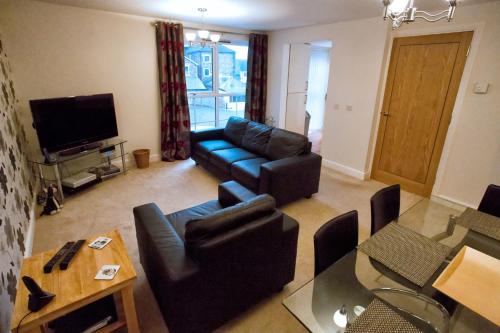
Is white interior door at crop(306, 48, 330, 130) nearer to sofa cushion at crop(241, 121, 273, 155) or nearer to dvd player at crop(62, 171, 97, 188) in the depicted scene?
sofa cushion at crop(241, 121, 273, 155)

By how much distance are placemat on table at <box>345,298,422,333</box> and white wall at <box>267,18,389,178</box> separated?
10.8ft

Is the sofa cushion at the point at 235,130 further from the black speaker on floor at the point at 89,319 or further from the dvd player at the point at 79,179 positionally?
the black speaker on floor at the point at 89,319

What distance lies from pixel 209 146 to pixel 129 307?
2.86 meters

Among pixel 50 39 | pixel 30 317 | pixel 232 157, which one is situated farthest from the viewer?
pixel 232 157

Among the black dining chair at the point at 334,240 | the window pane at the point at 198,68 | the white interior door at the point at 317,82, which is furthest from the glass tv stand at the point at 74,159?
the white interior door at the point at 317,82

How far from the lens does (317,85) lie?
7.01m

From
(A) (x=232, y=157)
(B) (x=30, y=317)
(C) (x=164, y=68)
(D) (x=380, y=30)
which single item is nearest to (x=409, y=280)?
(B) (x=30, y=317)

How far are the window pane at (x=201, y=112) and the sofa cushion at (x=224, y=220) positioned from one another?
12.7 ft

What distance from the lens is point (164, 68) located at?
4.33 metres

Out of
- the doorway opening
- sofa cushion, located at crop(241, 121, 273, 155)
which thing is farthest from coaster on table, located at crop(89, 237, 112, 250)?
the doorway opening

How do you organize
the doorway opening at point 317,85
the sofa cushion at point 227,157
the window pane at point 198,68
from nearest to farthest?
the sofa cushion at point 227,157 → the window pane at point 198,68 → the doorway opening at point 317,85

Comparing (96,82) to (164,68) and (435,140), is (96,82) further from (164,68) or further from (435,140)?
(435,140)

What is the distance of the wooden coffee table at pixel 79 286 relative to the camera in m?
1.24

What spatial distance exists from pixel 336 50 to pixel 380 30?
72 centimetres
